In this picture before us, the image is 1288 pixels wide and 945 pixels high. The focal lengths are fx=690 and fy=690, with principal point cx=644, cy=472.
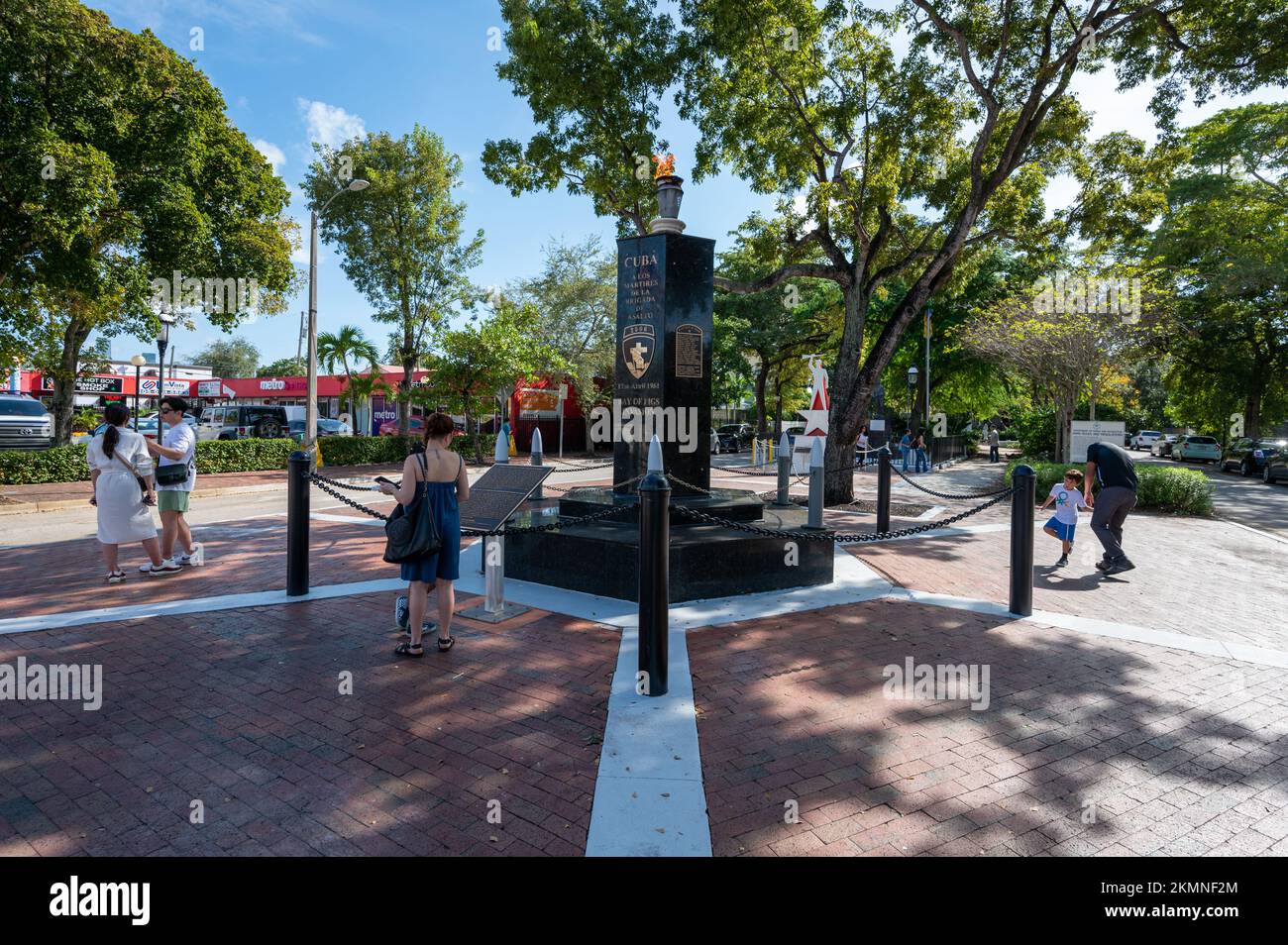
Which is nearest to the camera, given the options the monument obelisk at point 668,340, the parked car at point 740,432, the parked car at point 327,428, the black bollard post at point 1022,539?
the black bollard post at point 1022,539

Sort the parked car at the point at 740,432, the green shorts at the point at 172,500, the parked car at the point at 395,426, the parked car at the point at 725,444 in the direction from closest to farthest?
the green shorts at the point at 172,500
the parked car at the point at 395,426
the parked car at the point at 725,444
the parked car at the point at 740,432

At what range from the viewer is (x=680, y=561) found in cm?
657

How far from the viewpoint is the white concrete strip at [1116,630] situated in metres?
5.41

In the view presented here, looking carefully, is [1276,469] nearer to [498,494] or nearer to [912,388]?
[912,388]

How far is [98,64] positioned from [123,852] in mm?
18495

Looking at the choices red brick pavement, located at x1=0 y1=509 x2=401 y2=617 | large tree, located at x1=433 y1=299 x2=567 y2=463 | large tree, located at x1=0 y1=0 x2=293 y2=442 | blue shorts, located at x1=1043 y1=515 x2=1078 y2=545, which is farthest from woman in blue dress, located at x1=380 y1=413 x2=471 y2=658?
large tree, located at x1=433 y1=299 x2=567 y2=463

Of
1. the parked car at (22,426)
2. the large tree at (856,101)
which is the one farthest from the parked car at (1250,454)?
the parked car at (22,426)

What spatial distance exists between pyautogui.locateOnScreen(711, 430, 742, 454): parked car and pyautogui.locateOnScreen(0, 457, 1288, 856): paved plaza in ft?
99.6

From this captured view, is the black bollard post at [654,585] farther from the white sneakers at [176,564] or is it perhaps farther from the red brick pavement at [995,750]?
the white sneakers at [176,564]

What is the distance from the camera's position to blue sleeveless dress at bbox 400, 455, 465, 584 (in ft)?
16.4

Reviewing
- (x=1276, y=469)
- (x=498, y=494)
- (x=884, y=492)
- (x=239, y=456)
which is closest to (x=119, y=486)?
(x=498, y=494)

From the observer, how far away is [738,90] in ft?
47.9

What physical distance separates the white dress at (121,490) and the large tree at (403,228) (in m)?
20.3

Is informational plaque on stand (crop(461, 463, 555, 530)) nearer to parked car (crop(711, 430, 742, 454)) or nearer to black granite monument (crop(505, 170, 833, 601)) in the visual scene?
black granite monument (crop(505, 170, 833, 601))
